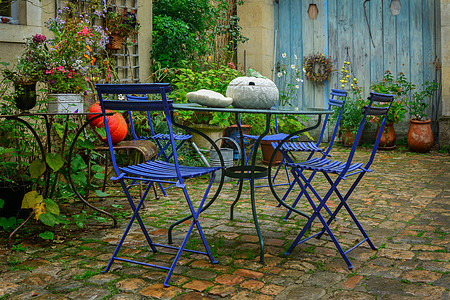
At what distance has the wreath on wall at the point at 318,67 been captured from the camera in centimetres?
890

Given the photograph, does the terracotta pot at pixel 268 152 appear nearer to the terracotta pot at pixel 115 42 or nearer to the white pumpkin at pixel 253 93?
the terracotta pot at pixel 115 42

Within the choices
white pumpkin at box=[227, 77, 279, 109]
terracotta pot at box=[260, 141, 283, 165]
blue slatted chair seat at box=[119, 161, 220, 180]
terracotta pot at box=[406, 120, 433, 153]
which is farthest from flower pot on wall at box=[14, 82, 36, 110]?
terracotta pot at box=[406, 120, 433, 153]

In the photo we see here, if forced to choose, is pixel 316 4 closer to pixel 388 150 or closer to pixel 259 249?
pixel 388 150

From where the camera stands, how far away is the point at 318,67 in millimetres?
9016

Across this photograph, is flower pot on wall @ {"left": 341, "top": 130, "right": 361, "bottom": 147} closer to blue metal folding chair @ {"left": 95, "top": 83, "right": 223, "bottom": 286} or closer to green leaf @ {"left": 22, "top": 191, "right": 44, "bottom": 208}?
blue metal folding chair @ {"left": 95, "top": 83, "right": 223, "bottom": 286}

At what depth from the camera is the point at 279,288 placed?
251 cm

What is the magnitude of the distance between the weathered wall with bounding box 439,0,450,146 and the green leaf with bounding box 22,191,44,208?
6.38 m

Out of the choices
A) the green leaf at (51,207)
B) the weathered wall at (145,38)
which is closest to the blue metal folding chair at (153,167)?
the green leaf at (51,207)

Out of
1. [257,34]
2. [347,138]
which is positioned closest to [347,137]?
[347,138]

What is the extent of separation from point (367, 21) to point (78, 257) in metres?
7.16

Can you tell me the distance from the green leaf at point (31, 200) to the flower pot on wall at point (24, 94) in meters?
0.67

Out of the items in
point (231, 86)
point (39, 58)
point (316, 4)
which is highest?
point (316, 4)

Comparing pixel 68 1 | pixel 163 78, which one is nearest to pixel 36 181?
pixel 68 1

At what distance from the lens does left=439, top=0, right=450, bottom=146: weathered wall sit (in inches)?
291
